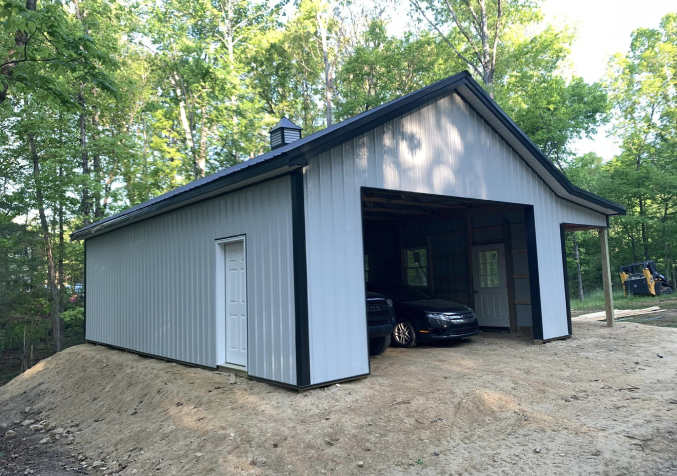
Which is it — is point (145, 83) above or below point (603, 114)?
above

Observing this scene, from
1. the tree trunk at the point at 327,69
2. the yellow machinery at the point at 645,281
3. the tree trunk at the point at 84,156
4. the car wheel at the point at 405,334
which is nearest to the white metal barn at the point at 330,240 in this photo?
the car wheel at the point at 405,334

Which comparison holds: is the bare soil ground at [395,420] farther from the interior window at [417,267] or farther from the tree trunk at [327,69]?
the tree trunk at [327,69]

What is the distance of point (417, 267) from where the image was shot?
14.2 meters

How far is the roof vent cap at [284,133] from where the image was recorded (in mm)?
11875

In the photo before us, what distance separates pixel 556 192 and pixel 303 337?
7888 millimetres

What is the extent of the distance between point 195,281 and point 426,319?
4693 millimetres

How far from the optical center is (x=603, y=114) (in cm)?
2433

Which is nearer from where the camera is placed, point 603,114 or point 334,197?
point 334,197

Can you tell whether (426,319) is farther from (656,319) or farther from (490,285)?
(656,319)

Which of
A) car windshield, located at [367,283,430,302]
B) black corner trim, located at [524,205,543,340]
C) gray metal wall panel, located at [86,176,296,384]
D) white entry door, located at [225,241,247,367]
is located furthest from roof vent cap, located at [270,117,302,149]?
black corner trim, located at [524,205,543,340]

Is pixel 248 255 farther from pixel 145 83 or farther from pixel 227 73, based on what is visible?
pixel 145 83

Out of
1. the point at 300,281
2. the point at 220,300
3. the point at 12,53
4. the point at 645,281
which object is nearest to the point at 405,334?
the point at 220,300

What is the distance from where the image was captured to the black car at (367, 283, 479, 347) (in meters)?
9.66

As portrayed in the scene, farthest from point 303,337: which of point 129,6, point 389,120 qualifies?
point 129,6
